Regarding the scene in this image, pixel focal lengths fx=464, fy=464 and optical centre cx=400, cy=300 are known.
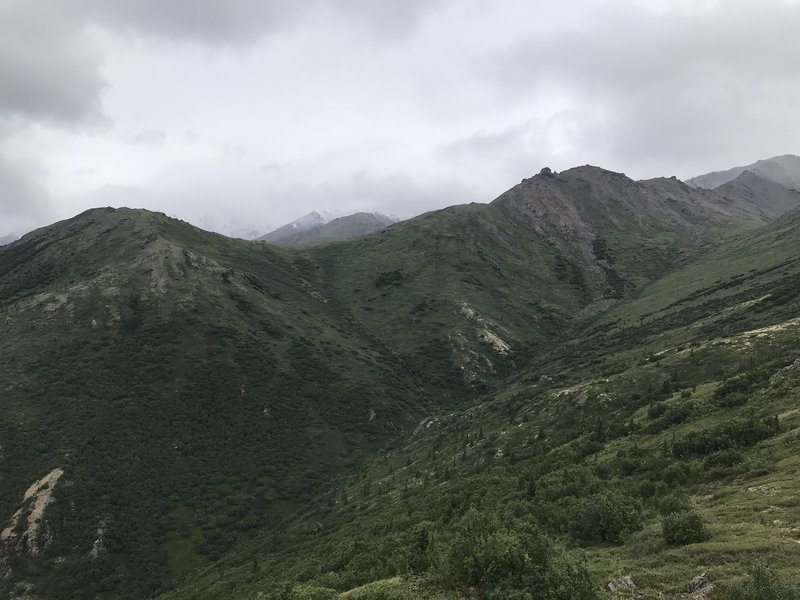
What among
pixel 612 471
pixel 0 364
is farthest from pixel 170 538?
pixel 612 471

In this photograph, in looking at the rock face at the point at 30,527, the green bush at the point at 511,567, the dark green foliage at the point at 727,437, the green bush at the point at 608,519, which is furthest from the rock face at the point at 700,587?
the rock face at the point at 30,527

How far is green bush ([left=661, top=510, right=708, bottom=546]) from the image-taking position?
65.9 feet

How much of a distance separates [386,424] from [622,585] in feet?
313

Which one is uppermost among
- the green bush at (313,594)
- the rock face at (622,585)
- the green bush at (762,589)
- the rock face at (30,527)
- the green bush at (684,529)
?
the rock face at (30,527)

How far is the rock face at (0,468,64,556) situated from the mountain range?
33cm

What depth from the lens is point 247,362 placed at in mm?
117625

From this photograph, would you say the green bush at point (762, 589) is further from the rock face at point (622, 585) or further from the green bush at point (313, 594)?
the green bush at point (313, 594)

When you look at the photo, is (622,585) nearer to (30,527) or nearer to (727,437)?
(727,437)

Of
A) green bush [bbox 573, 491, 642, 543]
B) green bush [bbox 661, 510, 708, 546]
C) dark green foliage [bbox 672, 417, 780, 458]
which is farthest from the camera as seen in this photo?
dark green foliage [bbox 672, 417, 780, 458]

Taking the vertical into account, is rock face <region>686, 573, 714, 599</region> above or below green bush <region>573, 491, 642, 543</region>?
Result: above

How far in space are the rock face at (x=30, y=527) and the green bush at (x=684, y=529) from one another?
7901 cm

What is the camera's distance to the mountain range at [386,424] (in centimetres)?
2403

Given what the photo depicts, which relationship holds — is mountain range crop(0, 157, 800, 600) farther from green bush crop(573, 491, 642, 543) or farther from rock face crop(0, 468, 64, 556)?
rock face crop(0, 468, 64, 556)

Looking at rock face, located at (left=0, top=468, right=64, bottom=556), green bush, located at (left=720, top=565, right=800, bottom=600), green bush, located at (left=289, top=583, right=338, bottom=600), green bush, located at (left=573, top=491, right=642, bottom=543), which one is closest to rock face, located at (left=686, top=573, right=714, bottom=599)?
green bush, located at (left=720, top=565, right=800, bottom=600)
